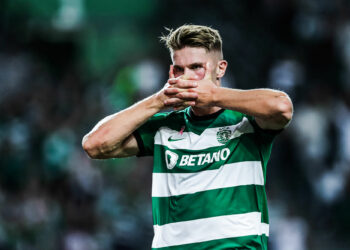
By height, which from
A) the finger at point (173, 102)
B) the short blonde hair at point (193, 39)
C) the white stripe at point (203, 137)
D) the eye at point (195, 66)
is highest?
the short blonde hair at point (193, 39)

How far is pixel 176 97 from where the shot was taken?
3.91 m

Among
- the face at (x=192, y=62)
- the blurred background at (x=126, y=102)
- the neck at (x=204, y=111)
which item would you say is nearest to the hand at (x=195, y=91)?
the face at (x=192, y=62)

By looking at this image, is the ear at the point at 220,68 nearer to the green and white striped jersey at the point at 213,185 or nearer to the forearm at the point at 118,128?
the green and white striped jersey at the point at 213,185

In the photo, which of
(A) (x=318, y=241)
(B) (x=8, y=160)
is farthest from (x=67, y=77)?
(A) (x=318, y=241)

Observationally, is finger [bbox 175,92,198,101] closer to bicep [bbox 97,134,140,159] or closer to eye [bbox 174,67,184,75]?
eye [bbox 174,67,184,75]

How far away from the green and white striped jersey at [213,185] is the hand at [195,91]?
0.93 ft

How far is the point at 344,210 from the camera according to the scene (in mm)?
8352

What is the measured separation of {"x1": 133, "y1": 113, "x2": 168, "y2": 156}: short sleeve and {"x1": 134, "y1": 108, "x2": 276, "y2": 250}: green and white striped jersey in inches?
4.2

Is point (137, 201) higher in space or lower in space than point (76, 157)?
lower

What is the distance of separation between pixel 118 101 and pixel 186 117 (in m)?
6.14

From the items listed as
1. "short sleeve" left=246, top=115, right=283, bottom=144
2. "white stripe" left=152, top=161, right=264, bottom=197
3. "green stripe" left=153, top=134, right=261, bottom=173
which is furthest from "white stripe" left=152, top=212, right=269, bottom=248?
"short sleeve" left=246, top=115, right=283, bottom=144

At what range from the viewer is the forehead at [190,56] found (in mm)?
4043

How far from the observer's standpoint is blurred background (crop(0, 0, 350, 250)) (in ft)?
27.8

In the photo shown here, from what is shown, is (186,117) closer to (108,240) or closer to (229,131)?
(229,131)
